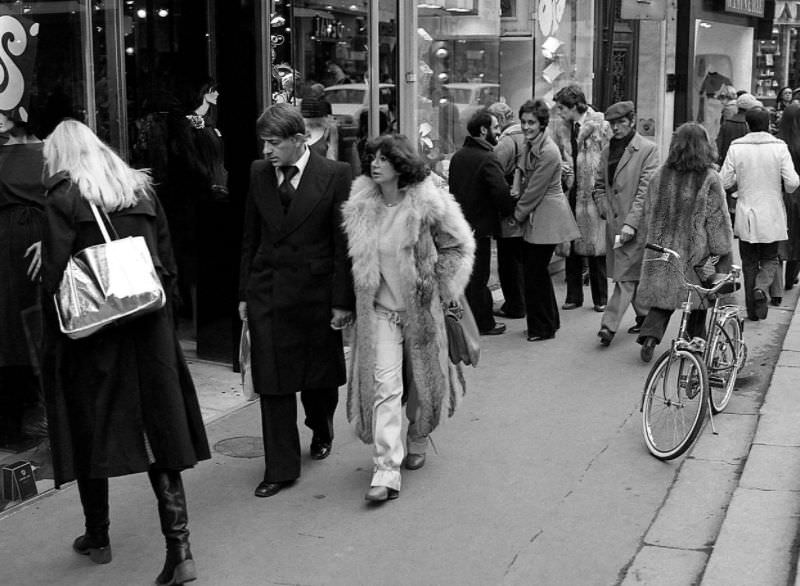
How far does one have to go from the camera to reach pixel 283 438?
5977 mm

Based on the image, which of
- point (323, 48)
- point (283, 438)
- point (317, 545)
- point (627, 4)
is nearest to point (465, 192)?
point (323, 48)

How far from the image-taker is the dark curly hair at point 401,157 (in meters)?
5.79

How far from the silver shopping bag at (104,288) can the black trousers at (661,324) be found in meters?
4.54

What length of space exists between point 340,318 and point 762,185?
5.70 meters

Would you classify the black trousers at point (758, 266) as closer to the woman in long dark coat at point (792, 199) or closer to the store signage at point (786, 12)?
the woman in long dark coat at point (792, 199)

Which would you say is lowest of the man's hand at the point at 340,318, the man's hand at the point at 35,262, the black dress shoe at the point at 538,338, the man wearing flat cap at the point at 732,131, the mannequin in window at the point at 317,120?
the black dress shoe at the point at 538,338

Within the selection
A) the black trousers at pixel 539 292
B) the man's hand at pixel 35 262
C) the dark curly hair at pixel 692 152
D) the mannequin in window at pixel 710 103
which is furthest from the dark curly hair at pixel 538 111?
the mannequin in window at pixel 710 103

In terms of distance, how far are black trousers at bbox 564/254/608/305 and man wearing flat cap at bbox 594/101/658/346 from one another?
0.87m

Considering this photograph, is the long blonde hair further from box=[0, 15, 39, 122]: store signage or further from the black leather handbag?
box=[0, 15, 39, 122]: store signage

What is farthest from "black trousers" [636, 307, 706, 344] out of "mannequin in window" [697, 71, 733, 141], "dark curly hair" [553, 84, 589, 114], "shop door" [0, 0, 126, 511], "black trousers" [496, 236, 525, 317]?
"mannequin in window" [697, 71, 733, 141]

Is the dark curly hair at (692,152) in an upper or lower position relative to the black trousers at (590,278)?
upper

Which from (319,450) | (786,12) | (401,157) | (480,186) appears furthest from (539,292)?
(786,12)

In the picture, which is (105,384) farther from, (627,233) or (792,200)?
(792,200)

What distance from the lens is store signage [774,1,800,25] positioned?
27.9 meters
